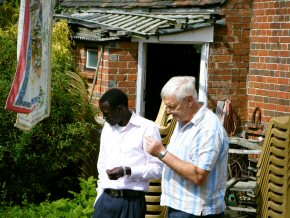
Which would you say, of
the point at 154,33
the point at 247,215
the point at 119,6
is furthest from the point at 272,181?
the point at 119,6

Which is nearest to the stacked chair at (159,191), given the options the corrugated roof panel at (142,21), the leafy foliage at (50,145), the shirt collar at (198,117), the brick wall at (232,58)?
the leafy foliage at (50,145)

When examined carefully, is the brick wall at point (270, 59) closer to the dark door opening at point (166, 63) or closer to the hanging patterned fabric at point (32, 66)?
the dark door opening at point (166, 63)

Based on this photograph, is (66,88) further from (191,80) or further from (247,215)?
(191,80)

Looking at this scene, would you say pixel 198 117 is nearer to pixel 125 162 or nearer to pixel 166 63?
pixel 125 162

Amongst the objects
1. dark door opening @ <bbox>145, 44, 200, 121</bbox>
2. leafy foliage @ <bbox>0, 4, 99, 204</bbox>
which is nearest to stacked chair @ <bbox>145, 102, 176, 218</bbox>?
leafy foliage @ <bbox>0, 4, 99, 204</bbox>

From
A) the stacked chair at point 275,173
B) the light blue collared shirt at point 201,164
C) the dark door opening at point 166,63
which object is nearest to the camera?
the light blue collared shirt at point 201,164

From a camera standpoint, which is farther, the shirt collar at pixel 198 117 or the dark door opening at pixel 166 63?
the dark door opening at pixel 166 63

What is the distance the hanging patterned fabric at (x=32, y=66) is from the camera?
5090 millimetres

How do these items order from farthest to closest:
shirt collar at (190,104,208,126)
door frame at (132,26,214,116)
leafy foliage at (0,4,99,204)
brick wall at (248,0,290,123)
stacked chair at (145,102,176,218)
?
1. door frame at (132,26,214,116)
2. brick wall at (248,0,290,123)
3. leafy foliage at (0,4,99,204)
4. stacked chair at (145,102,176,218)
5. shirt collar at (190,104,208,126)

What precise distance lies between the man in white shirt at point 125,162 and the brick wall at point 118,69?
4.73 meters

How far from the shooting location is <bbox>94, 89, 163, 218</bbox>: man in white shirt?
17.1 feet

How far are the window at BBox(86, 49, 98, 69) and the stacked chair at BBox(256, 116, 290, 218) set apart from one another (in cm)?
536

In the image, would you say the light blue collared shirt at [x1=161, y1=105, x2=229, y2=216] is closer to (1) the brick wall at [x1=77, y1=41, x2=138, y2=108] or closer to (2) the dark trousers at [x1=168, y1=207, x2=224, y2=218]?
(2) the dark trousers at [x1=168, y1=207, x2=224, y2=218]

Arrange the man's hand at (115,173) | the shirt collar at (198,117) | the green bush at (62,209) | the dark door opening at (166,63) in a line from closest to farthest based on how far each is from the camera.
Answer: the shirt collar at (198,117) → the man's hand at (115,173) → the green bush at (62,209) → the dark door opening at (166,63)
